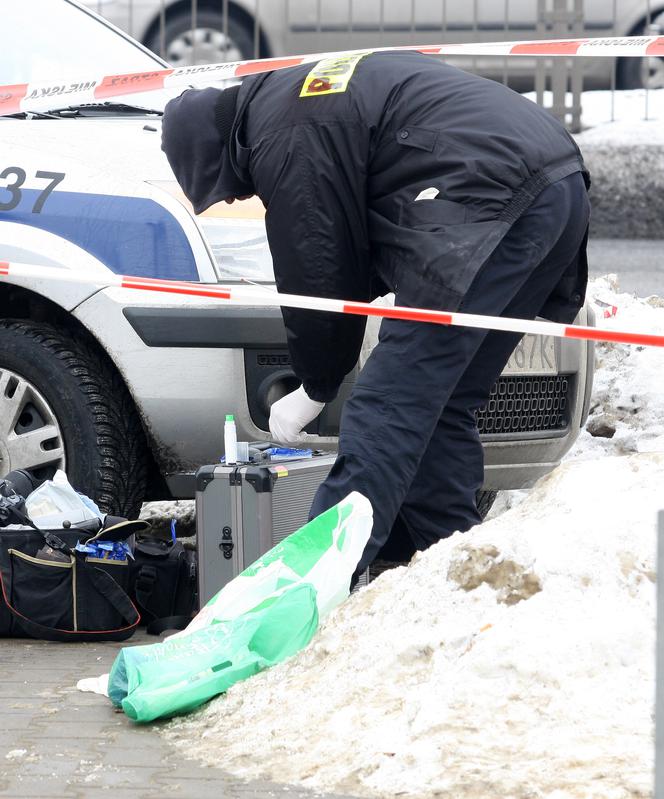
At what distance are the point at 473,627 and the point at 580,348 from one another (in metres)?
1.84

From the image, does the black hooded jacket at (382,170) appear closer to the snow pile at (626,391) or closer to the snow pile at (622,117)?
the snow pile at (626,391)

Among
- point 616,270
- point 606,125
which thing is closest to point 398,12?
point 606,125

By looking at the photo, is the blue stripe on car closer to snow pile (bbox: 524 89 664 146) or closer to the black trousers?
the black trousers

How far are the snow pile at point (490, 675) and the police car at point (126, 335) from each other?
111 centimetres

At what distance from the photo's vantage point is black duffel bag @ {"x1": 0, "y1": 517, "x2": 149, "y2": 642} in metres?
4.09

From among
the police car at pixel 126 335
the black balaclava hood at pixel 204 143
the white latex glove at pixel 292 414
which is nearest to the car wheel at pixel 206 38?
the police car at pixel 126 335

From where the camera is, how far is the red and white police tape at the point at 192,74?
4.39m

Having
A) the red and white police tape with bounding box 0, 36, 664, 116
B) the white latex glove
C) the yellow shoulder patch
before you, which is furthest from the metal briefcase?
the red and white police tape with bounding box 0, 36, 664, 116

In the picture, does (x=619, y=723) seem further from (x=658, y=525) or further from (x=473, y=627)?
(x=658, y=525)

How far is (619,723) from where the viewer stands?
2.64 m

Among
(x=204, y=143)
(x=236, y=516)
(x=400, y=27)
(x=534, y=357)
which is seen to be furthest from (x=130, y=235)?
(x=400, y=27)

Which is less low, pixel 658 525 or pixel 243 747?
pixel 658 525

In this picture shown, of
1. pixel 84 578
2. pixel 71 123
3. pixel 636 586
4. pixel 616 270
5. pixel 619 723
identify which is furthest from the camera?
pixel 616 270

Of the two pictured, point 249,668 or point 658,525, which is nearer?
point 658,525
